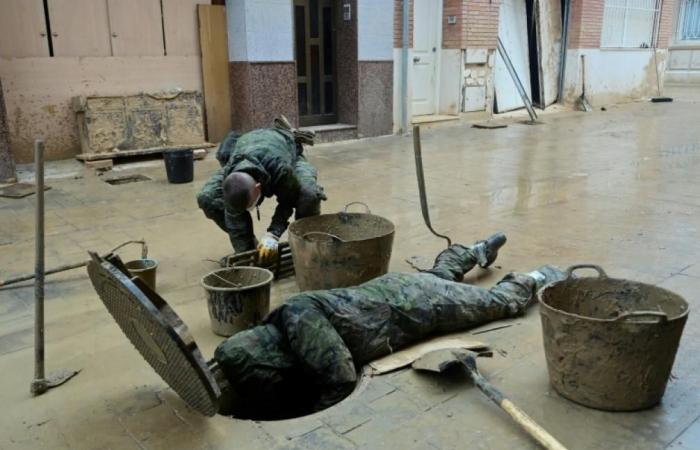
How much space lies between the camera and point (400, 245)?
4.25 metres

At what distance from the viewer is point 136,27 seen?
7312mm

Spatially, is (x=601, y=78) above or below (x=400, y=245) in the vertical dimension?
above

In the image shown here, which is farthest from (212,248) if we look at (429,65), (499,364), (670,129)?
(670,129)

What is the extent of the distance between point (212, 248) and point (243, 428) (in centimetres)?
222

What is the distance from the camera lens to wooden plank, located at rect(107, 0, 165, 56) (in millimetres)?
7152

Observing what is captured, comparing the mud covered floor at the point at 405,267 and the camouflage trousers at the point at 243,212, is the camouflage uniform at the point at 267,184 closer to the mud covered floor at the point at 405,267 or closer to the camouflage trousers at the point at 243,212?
the camouflage trousers at the point at 243,212

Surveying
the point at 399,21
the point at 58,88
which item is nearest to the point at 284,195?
the point at 58,88

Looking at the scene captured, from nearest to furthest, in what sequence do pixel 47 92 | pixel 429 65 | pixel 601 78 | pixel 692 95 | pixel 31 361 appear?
pixel 31 361 < pixel 47 92 < pixel 429 65 < pixel 601 78 < pixel 692 95

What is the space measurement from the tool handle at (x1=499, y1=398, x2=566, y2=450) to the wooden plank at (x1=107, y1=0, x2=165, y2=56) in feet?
21.7

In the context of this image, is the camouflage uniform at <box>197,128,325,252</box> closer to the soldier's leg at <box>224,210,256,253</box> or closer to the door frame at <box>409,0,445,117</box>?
the soldier's leg at <box>224,210,256,253</box>

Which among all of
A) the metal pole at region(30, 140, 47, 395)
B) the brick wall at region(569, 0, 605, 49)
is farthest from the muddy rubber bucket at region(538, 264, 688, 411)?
the brick wall at region(569, 0, 605, 49)

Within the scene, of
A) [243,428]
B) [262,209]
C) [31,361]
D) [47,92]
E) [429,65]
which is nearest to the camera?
[243,428]

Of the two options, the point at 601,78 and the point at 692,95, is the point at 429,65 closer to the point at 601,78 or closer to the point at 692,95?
the point at 601,78

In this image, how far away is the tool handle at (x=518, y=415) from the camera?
6.37 feet
